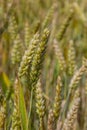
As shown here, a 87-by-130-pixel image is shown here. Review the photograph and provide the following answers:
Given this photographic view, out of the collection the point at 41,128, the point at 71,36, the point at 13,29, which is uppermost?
the point at 71,36

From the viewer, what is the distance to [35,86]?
30.1 inches

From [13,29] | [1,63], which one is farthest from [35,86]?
[1,63]

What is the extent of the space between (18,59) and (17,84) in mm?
298

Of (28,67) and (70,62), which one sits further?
(70,62)

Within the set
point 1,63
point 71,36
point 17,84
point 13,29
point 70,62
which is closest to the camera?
point 17,84

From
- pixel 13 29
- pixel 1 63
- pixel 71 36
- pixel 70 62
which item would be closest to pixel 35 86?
pixel 70 62

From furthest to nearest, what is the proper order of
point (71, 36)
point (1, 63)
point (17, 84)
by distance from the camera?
point (71, 36), point (1, 63), point (17, 84)

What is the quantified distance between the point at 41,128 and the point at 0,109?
84 mm

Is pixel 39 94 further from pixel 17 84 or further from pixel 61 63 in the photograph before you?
pixel 61 63

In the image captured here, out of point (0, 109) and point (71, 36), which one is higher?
point (71, 36)

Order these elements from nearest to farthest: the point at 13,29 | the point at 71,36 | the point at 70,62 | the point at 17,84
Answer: the point at 17,84 < the point at 70,62 < the point at 13,29 < the point at 71,36

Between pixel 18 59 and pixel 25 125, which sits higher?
pixel 18 59

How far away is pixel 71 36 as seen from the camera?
190 cm

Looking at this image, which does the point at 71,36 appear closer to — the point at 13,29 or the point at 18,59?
the point at 13,29
